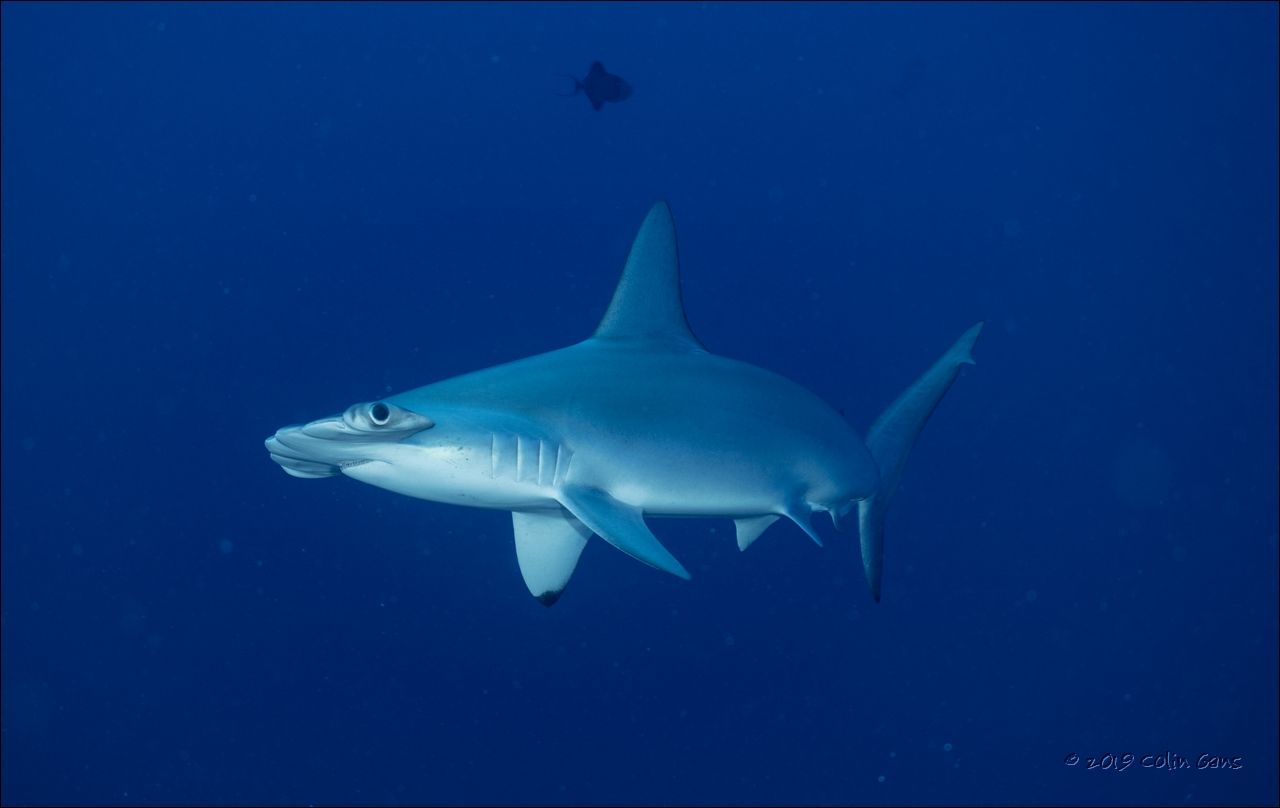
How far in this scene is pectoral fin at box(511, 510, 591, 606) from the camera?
3436 millimetres

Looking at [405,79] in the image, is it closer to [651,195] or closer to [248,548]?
[651,195]

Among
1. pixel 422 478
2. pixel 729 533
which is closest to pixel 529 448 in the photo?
pixel 422 478

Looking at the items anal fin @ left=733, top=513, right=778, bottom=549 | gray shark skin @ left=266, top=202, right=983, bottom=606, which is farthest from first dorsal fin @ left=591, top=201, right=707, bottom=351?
anal fin @ left=733, top=513, right=778, bottom=549

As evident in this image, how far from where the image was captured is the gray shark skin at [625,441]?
241 cm

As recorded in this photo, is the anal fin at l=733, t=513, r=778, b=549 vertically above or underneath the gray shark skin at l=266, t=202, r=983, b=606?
underneath

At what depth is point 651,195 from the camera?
14.1 meters

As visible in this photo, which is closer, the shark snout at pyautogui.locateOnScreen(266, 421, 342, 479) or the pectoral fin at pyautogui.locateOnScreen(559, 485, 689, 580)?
the shark snout at pyautogui.locateOnScreen(266, 421, 342, 479)

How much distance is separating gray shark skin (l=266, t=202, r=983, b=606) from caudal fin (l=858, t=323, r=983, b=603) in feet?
0.05

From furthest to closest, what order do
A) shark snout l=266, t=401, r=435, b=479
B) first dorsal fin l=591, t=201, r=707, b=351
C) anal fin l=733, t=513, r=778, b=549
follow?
1. anal fin l=733, t=513, r=778, b=549
2. first dorsal fin l=591, t=201, r=707, b=351
3. shark snout l=266, t=401, r=435, b=479

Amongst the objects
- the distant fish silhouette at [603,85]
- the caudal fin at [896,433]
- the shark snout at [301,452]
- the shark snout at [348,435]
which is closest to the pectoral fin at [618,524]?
the shark snout at [348,435]

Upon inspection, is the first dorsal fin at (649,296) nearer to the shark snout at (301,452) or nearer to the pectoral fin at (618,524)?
the pectoral fin at (618,524)

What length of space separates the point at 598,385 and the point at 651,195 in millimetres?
12130

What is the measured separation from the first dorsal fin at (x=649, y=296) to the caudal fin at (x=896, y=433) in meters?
1.54

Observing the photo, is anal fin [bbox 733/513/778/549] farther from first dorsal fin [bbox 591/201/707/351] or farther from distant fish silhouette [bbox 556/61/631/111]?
distant fish silhouette [bbox 556/61/631/111]
